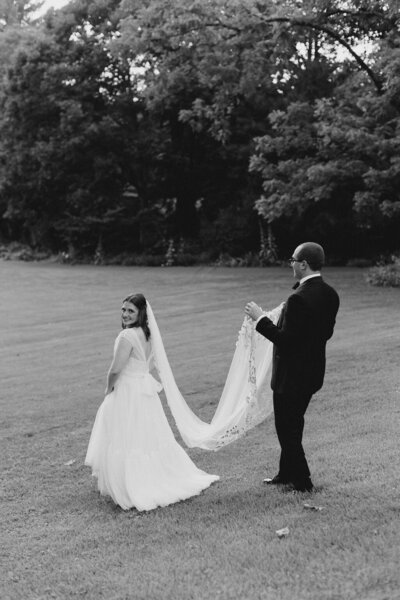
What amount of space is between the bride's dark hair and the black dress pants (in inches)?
60.6

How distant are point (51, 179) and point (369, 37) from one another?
22.0 meters

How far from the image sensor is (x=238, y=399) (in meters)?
7.62

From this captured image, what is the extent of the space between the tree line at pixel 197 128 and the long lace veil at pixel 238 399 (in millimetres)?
18947

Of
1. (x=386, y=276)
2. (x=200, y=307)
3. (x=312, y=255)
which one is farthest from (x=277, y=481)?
(x=386, y=276)

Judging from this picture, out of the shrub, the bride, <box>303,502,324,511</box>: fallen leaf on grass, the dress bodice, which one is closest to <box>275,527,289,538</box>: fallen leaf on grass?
<box>303,502,324,511</box>: fallen leaf on grass

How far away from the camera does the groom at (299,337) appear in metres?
6.38

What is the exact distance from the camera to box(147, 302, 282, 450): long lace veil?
749 centimetres

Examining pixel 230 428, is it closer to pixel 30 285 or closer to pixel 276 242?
pixel 30 285

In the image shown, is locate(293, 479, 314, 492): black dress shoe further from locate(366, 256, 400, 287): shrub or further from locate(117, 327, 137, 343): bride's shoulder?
locate(366, 256, 400, 287): shrub

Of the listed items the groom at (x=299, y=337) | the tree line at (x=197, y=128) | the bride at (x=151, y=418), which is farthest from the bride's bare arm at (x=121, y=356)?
the tree line at (x=197, y=128)

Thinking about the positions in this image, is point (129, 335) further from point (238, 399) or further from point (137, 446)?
point (238, 399)

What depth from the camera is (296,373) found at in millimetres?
6508

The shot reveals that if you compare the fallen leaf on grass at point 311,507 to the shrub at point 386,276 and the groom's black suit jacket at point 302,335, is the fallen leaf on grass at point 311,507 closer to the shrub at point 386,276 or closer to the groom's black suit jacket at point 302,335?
the groom's black suit jacket at point 302,335

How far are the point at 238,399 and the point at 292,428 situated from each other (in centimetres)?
107
